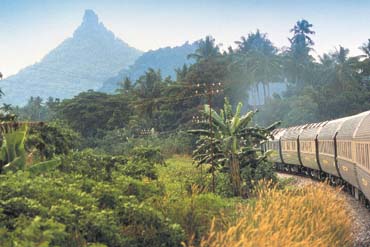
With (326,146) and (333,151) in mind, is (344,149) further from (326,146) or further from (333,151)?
(326,146)

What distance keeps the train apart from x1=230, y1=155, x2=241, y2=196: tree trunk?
2.37 meters

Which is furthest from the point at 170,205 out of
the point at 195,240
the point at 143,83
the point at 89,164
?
the point at 143,83

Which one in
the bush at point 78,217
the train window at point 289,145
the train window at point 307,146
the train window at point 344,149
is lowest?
the train window at point 289,145

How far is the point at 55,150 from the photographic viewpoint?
18250 millimetres

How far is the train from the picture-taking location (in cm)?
1539

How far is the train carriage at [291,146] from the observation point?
32312 millimetres

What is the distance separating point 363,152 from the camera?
48.3 feet

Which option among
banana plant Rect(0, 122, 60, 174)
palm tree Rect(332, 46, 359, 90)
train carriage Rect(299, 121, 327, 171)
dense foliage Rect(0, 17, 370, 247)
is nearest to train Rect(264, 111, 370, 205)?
train carriage Rect(299, 121, 327, 171)

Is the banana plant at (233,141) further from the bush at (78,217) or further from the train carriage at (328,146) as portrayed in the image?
the bush at (78,217)

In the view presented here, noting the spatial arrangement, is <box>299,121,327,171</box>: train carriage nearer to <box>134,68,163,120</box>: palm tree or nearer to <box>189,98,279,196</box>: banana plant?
<box>189,98,279,196</box>: banana plant

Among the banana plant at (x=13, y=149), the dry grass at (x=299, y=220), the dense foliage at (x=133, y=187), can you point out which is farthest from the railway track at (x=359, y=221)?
the banana plant at (x=13, y=149)

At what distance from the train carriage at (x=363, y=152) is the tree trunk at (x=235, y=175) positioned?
385 centimetres

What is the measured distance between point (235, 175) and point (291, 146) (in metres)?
16.1

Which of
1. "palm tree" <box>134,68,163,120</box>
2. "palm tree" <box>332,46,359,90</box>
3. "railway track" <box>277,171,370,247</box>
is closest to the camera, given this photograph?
"railway track" <box>277,171,370,247</box>
